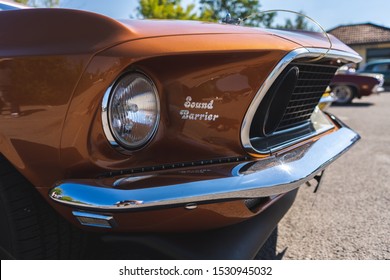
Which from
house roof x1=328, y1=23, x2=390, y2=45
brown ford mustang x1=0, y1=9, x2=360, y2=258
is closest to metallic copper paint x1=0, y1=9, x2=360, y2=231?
brown ford mustang x1=0, y1=9, x2=360, y2=258

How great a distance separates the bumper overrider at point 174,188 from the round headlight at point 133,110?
166 millimetres

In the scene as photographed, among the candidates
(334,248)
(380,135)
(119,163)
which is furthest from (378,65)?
(119,163)

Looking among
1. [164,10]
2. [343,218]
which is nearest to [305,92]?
[343,218]

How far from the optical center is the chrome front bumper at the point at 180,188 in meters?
1.33

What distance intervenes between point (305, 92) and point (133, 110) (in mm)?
1175

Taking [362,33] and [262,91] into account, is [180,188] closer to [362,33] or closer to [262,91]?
[262,91]

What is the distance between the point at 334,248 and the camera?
87.7 inches

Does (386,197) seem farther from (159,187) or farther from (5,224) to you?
(5,224)

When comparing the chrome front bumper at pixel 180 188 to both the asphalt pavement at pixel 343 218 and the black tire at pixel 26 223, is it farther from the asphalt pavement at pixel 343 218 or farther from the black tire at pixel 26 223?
the asphalt pavement at pixel 343 218

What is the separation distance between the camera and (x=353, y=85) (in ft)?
37.6

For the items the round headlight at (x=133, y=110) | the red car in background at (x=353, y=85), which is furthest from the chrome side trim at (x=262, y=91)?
the red car in background at (x=353, y=85)

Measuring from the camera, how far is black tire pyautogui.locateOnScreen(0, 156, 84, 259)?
1504mm
